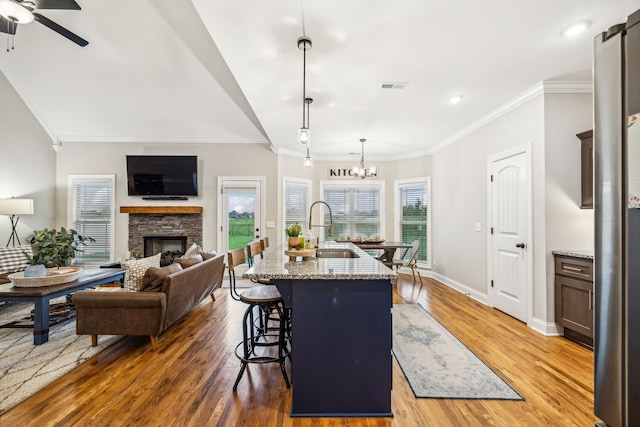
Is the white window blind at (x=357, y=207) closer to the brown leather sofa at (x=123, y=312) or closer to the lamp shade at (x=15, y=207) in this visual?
the brown leather sofa at (x=123, y=312)

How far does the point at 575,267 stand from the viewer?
294 centimetres

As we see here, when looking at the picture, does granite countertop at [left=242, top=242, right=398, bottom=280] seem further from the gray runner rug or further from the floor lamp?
the floor lamp

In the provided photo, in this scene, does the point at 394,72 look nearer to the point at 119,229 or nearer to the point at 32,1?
the point at 32,1

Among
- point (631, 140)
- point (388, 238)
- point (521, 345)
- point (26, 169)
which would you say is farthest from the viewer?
point (388, 238)

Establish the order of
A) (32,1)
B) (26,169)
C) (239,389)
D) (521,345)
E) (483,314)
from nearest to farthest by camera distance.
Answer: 1. (239,389)
2. (32,1)
3. (521,345)
4. (483,314)
5. (26,169)

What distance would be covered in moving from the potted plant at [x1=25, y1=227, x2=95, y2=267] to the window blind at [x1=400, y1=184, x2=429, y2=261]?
20.1 feet

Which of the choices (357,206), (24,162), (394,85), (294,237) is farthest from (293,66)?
(24,162)

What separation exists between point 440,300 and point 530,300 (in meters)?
1.24

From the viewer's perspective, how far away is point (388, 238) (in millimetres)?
6734

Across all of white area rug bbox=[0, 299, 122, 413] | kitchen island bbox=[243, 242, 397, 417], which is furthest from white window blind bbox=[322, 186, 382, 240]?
kitchen island bbox=[243, 242, 397, 417]

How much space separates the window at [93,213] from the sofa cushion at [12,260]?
1138mm

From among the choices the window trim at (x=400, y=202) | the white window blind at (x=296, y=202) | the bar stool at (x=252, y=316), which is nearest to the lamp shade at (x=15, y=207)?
the white window blind at (x=296, y=202)

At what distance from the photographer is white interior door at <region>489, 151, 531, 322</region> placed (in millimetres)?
3469

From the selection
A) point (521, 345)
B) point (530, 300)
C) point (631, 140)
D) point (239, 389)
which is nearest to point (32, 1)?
point (239, 389)
